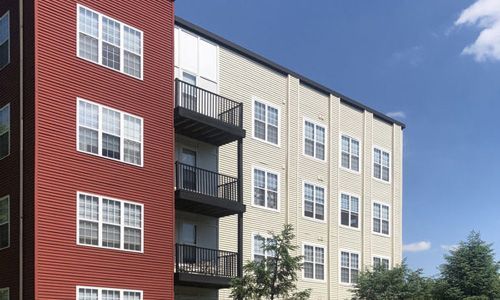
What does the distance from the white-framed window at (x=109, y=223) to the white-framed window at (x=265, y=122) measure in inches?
418

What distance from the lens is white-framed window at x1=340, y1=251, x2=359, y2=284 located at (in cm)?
3738

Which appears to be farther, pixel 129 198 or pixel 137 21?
pixel 137 21

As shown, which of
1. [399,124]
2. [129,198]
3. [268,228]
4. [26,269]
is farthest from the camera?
[399,124]

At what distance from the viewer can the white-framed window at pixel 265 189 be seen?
32.2 meters

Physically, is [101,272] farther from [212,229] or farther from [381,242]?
[381,242]

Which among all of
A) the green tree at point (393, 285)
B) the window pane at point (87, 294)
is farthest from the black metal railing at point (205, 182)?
the green tree at point (393, 285)

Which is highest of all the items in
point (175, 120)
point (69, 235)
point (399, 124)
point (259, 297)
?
point (399, 124)

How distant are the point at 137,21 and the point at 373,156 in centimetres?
2111

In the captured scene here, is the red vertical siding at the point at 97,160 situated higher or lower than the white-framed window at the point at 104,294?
higher

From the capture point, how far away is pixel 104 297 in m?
21.9

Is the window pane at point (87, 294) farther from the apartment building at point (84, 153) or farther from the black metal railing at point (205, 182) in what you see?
the black metal railing at point (205, 182)

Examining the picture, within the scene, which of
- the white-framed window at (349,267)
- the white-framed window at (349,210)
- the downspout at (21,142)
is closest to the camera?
the downspout at (21,142)

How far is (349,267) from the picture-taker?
38031 mm

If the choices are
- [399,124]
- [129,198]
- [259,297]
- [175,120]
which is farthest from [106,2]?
→ [399,124]
